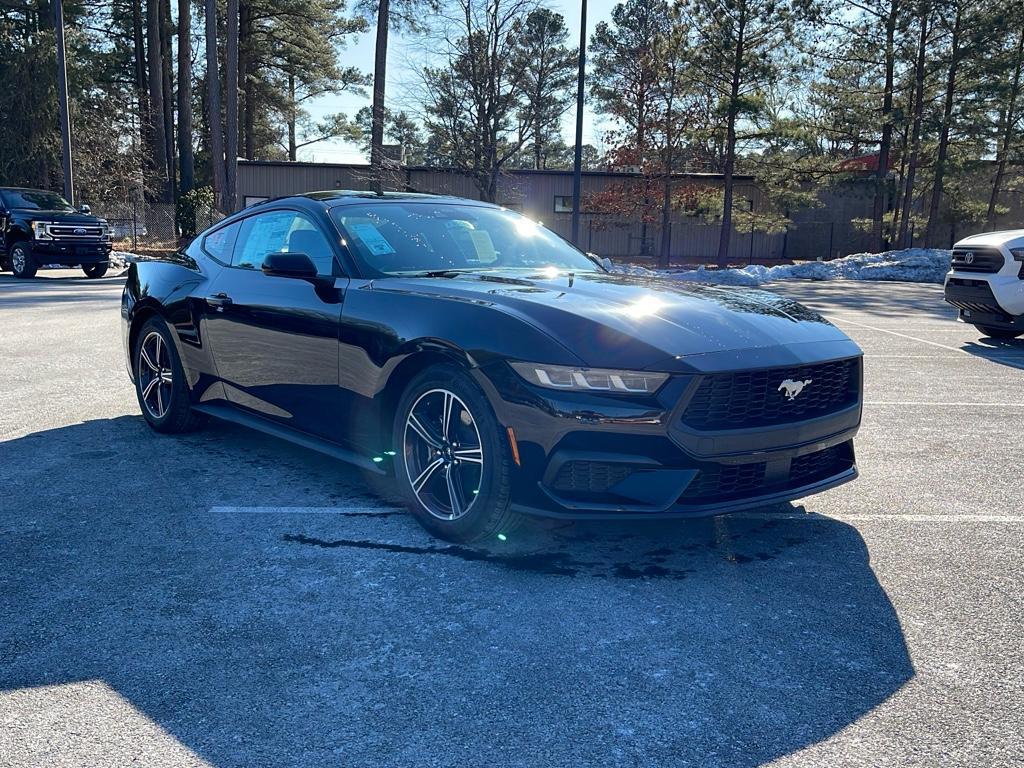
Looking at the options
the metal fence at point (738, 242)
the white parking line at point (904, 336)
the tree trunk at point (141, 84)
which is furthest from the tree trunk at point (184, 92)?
the white parking line at point (904, 336)

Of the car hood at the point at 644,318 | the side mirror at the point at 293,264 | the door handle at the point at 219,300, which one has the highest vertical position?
the side mirror at the point at 293,264

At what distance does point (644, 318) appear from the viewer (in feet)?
12.1

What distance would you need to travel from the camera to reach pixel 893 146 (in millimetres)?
33219

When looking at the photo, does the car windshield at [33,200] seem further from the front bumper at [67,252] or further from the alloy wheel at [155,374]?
the alloy wheel at [155,374]

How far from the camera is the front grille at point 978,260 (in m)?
9.80

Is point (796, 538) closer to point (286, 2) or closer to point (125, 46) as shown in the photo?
point (286, 2)

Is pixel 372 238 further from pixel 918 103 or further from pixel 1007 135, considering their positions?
pixel 1007 135

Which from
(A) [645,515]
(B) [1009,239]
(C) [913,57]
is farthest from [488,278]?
(C) [913,57]

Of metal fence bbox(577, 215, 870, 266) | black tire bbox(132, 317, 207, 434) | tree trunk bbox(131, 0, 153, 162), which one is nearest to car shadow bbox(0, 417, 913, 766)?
black tire bbox(132, 317, 207, 434)

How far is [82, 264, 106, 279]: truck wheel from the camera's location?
68.5ft

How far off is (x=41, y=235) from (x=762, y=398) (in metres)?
Result: 19.9

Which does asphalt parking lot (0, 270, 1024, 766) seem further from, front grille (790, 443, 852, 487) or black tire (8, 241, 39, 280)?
black tire (8, 241, 39, 280)

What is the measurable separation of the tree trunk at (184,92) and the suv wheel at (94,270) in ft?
52.5

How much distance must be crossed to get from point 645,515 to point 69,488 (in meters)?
3.08
